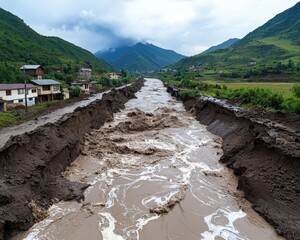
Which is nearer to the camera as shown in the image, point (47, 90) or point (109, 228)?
point (109, 228)

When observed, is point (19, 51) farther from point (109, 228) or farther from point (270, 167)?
point (270, 167)

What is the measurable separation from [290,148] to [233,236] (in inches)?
287

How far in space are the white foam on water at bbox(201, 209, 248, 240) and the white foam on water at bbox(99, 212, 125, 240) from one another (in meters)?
3.99

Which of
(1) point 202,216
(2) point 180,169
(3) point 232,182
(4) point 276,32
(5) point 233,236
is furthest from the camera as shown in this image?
(4) point 276,32

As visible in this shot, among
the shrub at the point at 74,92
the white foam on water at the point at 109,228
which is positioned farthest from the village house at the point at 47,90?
the white foam on water at the point at 109,228

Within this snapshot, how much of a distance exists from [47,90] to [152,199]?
4335cm

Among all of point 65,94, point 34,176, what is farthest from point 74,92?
point 34,176

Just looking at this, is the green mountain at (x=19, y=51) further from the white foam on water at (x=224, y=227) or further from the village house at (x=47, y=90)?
the white foam on water at (x=224, y=227)

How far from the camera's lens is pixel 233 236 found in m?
11.6

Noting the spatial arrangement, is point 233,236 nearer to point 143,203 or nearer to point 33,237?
point 143,203

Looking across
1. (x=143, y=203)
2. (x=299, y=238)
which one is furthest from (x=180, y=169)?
(x=299, y=238)

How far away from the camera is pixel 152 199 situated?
48.1 feet

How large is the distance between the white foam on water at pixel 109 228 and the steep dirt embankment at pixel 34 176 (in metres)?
2.40

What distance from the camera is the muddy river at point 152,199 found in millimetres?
11758
